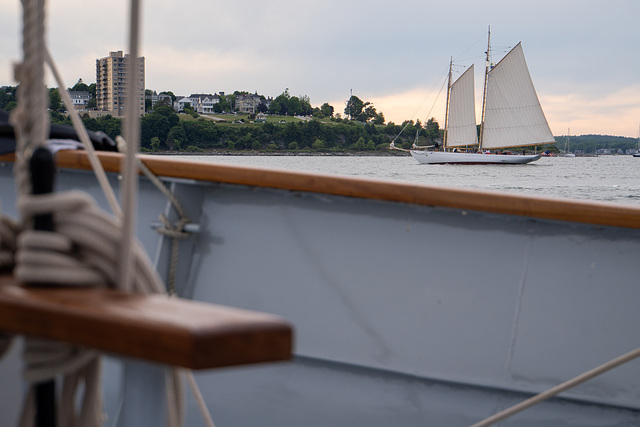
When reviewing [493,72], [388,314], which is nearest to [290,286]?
[388,314]

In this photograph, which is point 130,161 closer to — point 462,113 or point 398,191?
point 398,191

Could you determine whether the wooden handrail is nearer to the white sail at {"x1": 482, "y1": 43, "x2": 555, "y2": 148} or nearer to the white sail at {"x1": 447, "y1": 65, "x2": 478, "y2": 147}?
the white sail at {"x1": 482, "y1": 43, "x2": 555, "y2": 148}

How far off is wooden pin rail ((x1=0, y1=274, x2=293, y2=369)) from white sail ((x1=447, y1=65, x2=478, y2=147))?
131ft

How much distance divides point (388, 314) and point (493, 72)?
1528 inches

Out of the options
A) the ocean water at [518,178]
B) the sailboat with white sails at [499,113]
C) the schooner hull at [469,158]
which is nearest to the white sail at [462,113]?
the sailboat with white sails at [499,113]

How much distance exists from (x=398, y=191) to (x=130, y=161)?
0.90 m

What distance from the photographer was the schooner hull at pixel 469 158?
41.7m

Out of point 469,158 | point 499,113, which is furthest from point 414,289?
point 469,158

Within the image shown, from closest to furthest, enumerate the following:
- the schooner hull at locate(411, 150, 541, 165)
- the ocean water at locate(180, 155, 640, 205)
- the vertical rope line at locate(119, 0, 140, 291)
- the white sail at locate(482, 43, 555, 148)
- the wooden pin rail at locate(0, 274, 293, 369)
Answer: the wooden pin rail at locate(0, 274, 293, 369), the vertical rope line at locate(119, 0, 140, 291), the ocean water at locate(180, 155, 640, 205), the white sail at locate(482, 43, 555, 148), the schooner hull at locate(411, 150, 541, 165)

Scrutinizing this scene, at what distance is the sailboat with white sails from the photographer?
3631 cm

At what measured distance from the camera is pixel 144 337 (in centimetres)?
48

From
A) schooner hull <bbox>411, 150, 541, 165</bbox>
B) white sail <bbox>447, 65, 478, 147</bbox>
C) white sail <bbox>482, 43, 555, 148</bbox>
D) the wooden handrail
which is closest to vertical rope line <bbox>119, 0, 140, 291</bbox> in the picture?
the wooden handrail

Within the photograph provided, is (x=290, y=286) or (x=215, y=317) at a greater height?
(x=215, y=317)

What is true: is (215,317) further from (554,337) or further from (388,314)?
(554,337)
